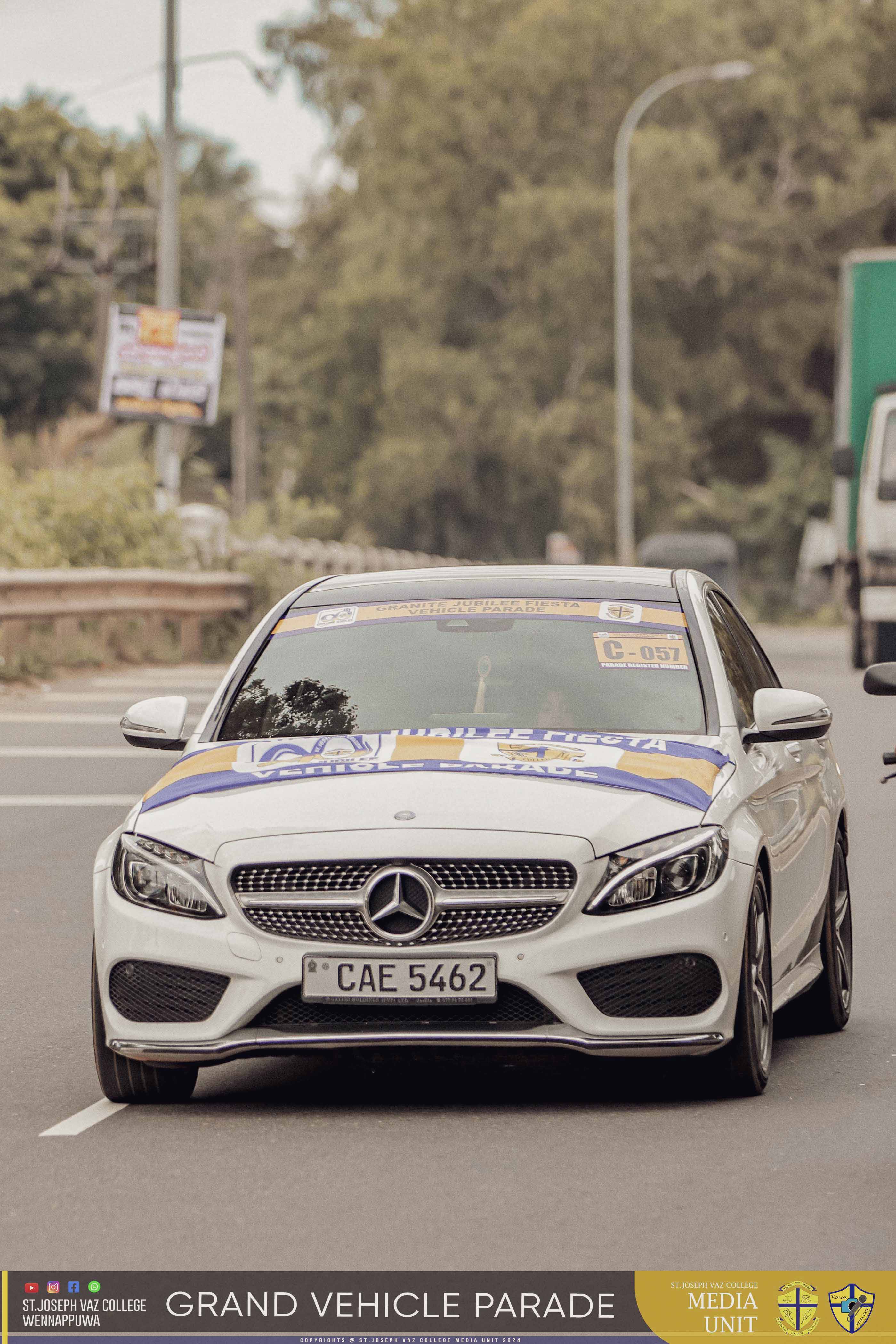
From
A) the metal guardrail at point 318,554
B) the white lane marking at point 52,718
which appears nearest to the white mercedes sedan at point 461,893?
the white lane marking at point 52,718

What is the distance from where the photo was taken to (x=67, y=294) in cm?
6181

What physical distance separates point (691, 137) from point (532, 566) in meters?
46.3

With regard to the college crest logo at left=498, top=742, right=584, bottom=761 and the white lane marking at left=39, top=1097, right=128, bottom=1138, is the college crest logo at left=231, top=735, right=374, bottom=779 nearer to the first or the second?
the college crest logo at left=498, top=742, right=584, bottom=761

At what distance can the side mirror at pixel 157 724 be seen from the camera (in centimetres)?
744

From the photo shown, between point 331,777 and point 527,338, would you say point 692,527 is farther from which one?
point 331,777

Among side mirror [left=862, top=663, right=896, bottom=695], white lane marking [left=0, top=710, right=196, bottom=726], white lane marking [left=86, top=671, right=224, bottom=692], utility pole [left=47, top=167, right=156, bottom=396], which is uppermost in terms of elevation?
utility pole [left=47, top=167, right=156, bottom=396]

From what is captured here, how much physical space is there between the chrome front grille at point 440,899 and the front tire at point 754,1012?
57cm

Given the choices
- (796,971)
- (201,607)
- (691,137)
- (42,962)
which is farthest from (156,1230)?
(691,137)

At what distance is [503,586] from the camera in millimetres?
7926

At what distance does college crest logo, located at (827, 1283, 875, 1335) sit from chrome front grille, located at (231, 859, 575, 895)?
1661 mm

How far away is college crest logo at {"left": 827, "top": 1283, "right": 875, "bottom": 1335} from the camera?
474 cm

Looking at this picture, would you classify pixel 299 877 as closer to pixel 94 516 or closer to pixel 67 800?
pixel 67 800

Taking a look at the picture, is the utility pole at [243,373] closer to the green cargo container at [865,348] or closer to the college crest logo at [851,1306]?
the green cargo container at [865,348]

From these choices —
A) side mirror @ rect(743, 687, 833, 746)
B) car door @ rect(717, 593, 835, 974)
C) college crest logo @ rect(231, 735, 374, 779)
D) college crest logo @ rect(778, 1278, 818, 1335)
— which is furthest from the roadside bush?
college crest logo @ rect(778, 1278, 818, 1335)
